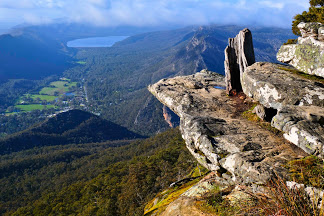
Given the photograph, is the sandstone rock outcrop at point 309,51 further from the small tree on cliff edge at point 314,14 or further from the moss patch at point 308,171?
the small tree on cliff edge at point 314,14

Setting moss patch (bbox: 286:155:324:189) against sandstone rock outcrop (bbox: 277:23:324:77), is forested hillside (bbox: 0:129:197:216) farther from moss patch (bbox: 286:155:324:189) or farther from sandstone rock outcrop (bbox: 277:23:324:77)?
sandstone rock outcrop (bbox: 277:23:324:77)

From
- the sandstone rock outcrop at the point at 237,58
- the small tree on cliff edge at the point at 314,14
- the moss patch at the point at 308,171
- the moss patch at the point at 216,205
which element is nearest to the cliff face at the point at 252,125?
the sandstone rock outcrop at the point at 237,58

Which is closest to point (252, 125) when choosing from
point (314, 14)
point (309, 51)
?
point (309, 51)

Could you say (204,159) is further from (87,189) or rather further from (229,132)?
(87,189)

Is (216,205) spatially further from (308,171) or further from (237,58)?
(237,58)

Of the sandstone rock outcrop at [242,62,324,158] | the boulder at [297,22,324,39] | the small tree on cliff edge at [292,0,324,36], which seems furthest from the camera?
the small tree on cliff edge at [292,0,324,36]

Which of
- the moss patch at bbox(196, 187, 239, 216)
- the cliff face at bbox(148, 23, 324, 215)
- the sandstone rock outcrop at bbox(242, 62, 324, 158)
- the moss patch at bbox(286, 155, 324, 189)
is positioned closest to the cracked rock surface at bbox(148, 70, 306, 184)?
the cliff face at bbox(148, 23, 324, 215)
